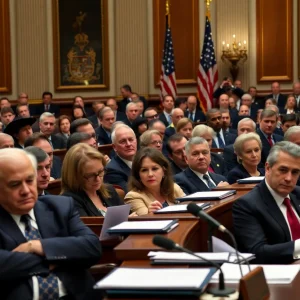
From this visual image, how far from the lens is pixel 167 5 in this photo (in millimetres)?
16453

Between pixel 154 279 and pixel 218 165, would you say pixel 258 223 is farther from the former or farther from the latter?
pixel 218 165

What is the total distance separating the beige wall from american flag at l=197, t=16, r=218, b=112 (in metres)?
1.09

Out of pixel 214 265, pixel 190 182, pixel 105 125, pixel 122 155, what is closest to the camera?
pixel 214 265

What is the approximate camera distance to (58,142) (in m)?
10.6

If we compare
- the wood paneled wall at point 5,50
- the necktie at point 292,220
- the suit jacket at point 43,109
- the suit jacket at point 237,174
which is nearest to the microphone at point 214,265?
the necktie at point 292,220

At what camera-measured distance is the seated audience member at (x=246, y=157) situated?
22.4 ft

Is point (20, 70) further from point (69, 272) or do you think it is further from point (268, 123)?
point (69, 272)

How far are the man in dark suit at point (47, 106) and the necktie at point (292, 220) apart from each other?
40.7 feet

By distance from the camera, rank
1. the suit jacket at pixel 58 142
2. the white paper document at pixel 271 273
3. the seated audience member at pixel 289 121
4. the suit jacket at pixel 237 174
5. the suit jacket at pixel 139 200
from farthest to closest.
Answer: the suit jacket at pixel 58 142 < the seated audience member at pixel 289 121 < the suit jacket at pixel 237 174 < the suit jacket at pixel 139 200 < the white paper document at pixel 271 273

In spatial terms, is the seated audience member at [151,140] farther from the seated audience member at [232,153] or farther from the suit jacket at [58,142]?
the suit jacket at [58,142]

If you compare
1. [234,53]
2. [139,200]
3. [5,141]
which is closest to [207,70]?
[234,53]

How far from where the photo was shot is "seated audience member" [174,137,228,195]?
6.15m

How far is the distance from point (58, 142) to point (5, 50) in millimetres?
7059

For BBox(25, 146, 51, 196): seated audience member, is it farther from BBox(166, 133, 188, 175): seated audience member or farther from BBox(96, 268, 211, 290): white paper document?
BBox(96, 268, 211, 290): white paper document
